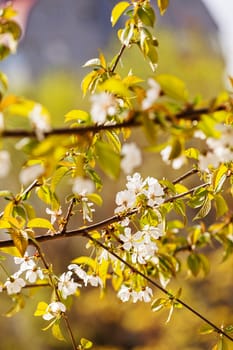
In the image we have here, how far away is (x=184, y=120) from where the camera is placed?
1.52ft

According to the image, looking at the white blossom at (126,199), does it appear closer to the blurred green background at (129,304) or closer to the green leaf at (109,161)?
the green leaf at (109,161)

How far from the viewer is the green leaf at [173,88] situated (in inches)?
18.1

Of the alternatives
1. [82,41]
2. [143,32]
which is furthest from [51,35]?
[143,32]

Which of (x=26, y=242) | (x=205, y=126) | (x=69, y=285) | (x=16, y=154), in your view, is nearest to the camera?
(x=205, y=126)

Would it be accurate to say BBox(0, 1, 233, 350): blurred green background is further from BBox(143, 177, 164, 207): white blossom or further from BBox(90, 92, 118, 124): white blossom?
BBox(90, 92, 118, 124): white blossom

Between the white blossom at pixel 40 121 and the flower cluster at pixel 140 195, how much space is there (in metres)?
0.33

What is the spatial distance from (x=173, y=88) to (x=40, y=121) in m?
Result: 0.11

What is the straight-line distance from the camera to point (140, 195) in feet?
2.47

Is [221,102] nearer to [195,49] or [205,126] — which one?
[205,126]

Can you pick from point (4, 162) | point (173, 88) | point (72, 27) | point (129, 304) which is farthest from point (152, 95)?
point (72, 27)

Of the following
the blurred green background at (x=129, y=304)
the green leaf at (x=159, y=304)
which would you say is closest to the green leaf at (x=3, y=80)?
the green leaf at (x=159, y=304)

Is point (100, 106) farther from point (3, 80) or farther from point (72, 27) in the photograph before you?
point (72, 27)

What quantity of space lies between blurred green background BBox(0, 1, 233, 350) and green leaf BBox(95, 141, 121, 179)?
2085 millimetres

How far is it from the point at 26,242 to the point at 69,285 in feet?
0.43
